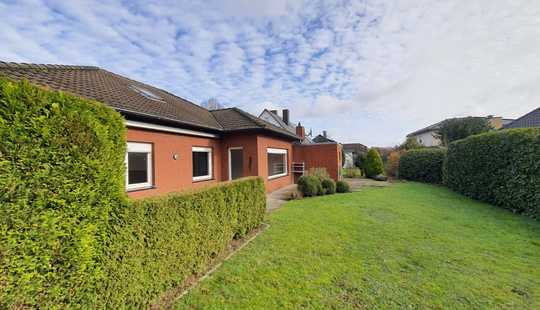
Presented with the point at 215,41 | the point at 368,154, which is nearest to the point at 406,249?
the point at 215,41

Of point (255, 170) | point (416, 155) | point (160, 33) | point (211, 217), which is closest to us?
point (211, 217)

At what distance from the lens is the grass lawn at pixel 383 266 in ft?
9.76

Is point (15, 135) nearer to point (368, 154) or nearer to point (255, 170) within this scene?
point (255, 170)

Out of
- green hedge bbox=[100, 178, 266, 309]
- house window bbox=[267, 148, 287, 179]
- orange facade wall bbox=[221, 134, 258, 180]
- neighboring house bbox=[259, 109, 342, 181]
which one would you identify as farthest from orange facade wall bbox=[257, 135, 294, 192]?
green hedge bbox=[100, 178, 266, 309]

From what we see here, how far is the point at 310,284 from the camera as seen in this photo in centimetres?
334

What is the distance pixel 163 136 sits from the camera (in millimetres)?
7906

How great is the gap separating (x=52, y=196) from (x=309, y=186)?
401 inches

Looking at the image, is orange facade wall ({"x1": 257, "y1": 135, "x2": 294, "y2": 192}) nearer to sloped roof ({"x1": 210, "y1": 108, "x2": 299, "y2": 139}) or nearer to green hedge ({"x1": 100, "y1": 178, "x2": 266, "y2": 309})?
sloped roof ({"x1": 210, "y1": 108, "x2": 299, "y2": 139})

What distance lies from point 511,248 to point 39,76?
13.4 metres

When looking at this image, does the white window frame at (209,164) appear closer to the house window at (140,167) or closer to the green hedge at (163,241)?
the house window at (140,167)

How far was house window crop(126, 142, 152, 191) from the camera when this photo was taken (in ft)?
24.0

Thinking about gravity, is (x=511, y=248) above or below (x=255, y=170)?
below

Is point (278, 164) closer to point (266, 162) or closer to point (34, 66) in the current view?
point (266, 162)

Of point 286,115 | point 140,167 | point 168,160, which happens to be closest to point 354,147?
point 286,115
